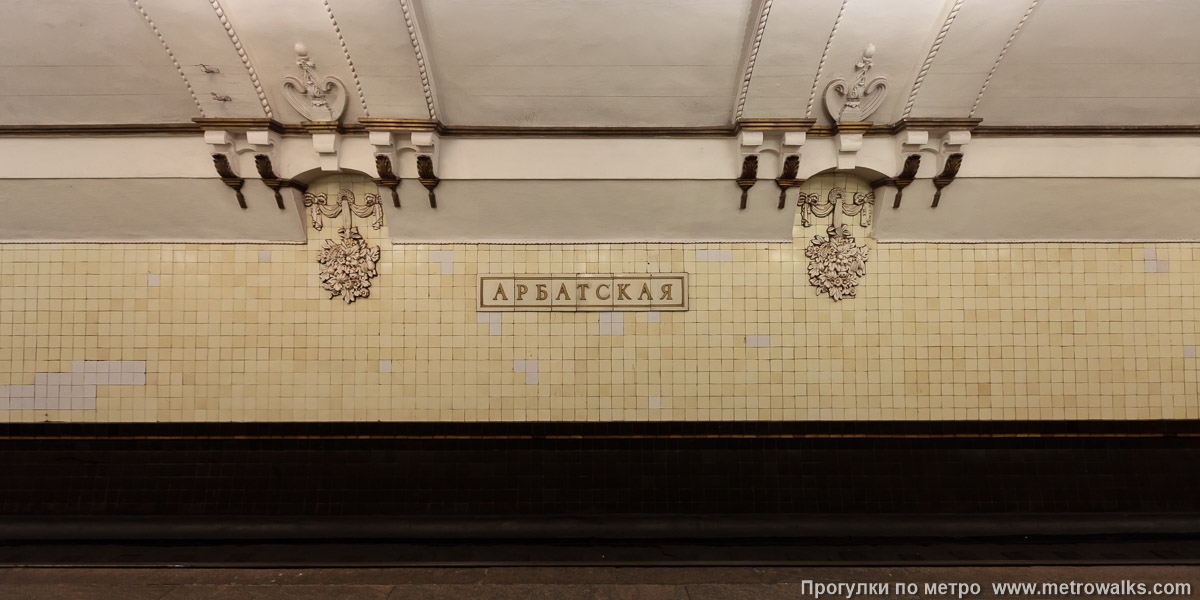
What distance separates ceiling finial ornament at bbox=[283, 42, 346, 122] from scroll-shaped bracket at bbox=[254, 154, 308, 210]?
1.55 feet

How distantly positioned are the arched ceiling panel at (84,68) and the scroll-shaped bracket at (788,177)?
446 centimetres

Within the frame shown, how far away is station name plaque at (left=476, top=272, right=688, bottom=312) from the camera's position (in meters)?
4.43

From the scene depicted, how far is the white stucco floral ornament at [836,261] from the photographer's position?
173 inches

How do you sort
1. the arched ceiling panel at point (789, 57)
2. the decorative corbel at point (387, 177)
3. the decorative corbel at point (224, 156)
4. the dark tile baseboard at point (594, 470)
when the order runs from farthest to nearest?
the dark tile baseboard at point (594, 470), the decorative corbel at point (387, 177), the decorative corbel at point (224, 156), the arched ceiling panel at point (789, 57)

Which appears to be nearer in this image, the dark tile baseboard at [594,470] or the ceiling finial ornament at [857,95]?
the ceiling finial ornament at [857,95]

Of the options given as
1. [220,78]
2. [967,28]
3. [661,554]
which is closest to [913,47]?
[967,28]

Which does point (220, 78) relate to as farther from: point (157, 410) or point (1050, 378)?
point (1050, 378)

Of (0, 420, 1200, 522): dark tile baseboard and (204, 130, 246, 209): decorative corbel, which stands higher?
(204, 130, 246, 209): decorative corbel

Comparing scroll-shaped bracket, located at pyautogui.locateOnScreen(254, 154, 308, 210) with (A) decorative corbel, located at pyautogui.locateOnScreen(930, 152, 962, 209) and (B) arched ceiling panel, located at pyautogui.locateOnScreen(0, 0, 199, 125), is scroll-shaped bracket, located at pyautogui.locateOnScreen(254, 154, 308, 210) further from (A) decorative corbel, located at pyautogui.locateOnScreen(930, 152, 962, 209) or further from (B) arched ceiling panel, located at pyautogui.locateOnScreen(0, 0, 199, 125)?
(A) decorative corbel, located at pyautogui.locateOnScreen(930, 152, 962, 209)

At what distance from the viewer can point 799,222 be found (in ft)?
14.5

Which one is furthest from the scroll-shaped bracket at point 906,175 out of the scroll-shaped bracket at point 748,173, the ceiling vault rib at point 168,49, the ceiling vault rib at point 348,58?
the ceiling vault rib at point 168,49

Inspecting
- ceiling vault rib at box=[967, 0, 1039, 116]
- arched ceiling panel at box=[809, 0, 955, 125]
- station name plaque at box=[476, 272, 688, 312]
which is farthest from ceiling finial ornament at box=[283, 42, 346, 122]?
ceiling vault rib at box=[967, 0, 1039, 116]

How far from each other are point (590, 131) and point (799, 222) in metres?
1.89

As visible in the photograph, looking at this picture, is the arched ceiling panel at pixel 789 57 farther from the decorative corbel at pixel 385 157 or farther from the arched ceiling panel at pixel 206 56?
the arched ceiling panel at pixel 206 56
